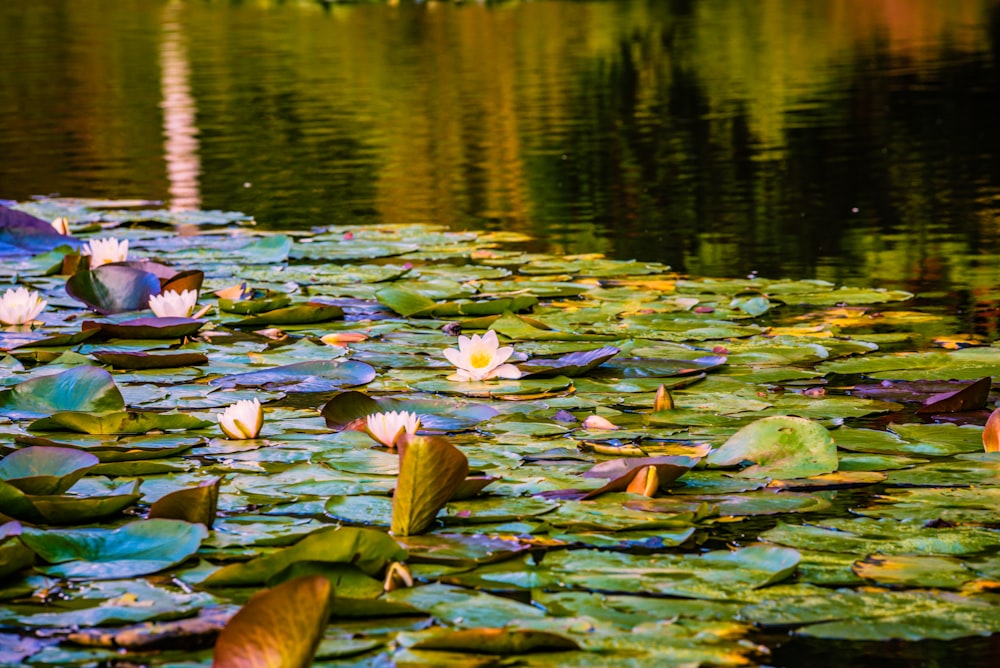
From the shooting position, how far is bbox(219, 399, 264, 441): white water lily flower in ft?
7.50

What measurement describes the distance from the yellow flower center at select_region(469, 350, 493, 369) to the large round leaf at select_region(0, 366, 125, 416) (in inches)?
27.7

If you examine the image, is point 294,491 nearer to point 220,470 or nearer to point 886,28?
point 220,470

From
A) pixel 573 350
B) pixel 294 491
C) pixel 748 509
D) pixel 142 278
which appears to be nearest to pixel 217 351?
pixel 142 278

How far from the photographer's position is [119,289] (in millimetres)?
3545

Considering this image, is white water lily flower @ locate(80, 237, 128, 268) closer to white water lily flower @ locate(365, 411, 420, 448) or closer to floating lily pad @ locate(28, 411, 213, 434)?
floating lily pad @ locate(28, 411, 213, 434)

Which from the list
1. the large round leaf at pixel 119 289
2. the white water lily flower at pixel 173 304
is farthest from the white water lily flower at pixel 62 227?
the white water lily flower at pixel 173 304

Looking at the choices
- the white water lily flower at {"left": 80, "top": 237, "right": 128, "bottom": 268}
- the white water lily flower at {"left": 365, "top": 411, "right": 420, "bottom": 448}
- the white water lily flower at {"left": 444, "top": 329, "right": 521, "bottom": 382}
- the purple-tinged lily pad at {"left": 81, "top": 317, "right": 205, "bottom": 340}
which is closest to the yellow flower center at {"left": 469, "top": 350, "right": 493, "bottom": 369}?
the white water lily flower at {"left": 444, "top": 329, "right": 521, "bottom": 382}

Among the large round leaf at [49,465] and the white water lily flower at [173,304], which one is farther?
the white water lily flower at [173,304]

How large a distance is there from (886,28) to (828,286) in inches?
775

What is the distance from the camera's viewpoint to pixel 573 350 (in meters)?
3.07

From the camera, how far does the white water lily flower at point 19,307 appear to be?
326 cm

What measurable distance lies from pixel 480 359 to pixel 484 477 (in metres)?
0.65

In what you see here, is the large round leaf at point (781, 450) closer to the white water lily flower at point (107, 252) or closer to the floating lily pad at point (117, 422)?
the floating lily pad at point (117, 422)

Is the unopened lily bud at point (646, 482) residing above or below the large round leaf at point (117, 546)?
below
